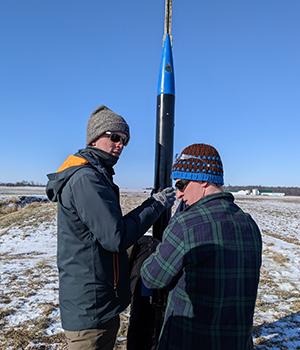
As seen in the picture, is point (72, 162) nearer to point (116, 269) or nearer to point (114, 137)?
point (114, 137)

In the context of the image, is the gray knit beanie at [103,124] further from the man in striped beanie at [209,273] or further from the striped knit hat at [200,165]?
the man in striped beanie at [209,273]

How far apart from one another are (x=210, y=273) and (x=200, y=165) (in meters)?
0.60

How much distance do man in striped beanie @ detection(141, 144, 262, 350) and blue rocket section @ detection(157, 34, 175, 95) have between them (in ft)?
6.87

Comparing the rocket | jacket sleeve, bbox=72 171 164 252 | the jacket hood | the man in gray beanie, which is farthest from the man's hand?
the rocket

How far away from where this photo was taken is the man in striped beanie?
5.75 ft

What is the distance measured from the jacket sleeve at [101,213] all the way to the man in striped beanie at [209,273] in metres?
0.28

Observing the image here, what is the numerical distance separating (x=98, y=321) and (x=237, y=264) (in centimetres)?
102

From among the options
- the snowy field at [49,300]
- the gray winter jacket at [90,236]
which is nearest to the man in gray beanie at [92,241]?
the gray winter jacket at [90,236]

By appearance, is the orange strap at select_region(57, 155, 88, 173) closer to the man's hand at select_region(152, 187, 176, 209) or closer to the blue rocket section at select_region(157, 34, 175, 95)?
the man's hand at select_region(152, 187, 176, 209)

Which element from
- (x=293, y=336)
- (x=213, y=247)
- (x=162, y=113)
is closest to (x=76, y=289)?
(x=213, y=247)

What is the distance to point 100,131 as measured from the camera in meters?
2.37

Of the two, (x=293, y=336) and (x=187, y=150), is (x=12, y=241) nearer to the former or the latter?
(x=293, y=336)

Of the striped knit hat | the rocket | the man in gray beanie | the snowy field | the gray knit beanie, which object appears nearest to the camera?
the striped knit hat

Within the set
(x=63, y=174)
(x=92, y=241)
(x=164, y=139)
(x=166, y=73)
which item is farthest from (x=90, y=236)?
(x=166, y=73)
